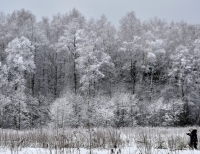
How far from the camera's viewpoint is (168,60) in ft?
150

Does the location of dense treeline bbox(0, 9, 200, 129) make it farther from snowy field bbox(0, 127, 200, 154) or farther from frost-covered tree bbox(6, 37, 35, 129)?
snowy field bbox(0, 127, 200, 154)

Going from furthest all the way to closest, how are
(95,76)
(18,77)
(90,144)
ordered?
(95,76)
(18,77)
(90,144)

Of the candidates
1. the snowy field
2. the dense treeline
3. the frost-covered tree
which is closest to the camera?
the snowy field

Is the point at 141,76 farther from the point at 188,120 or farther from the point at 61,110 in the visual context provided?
the point at 61,110

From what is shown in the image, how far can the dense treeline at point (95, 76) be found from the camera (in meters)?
32.1

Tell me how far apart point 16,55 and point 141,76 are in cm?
1809

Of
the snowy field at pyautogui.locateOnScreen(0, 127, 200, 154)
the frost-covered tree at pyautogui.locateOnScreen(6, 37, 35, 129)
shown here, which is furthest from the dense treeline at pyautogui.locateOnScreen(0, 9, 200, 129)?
the snowy field at pyautogui.locateOnScreen(0, 127, 200, 154)

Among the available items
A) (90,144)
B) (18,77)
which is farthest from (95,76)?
(90,144)

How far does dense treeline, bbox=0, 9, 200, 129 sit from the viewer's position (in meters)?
32.1

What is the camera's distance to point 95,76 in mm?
37219

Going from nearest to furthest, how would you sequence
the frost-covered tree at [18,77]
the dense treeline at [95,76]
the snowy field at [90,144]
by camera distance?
the snowy field at [90,144], the frost-covered tree at [18,77], the dense treeline at [95,76]

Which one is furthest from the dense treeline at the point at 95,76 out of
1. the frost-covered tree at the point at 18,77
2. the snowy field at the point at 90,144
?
the snowy field at the point at 90,144

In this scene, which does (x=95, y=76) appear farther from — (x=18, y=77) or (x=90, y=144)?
(x=90, y=144)

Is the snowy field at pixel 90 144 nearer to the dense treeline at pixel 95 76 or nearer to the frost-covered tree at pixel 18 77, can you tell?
the dense treeline at pixel 95 76
